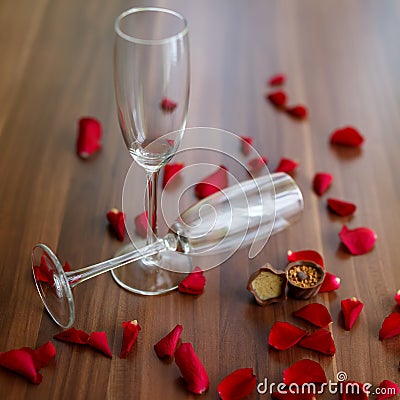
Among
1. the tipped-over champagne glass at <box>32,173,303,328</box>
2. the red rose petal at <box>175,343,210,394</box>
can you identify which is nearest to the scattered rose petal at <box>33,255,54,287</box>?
the tipped-over champagne glass at <box>32,173,303,328</box>

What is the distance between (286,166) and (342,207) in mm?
142

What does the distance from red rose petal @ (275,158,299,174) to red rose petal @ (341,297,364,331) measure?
327 millimetres

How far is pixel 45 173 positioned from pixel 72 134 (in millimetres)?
129

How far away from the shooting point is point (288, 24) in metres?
1.66

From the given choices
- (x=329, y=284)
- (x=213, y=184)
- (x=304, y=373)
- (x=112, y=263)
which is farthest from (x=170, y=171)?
(x=304, y=373)

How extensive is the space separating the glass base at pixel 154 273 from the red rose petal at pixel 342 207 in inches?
11.6

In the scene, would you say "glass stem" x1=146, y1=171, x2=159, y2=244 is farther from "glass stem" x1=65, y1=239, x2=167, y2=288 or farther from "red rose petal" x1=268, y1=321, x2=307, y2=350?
"red rose petal" x1=268, y1=321, x2=307, y2=350

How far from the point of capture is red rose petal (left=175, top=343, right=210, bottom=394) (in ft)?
2.84

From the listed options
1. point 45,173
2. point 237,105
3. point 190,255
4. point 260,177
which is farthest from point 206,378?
point 237,105

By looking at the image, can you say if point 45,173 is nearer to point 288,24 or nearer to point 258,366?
point 258,366

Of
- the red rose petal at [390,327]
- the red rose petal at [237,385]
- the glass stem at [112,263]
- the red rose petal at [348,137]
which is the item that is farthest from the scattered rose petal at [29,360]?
the red rose petal at [348,137]

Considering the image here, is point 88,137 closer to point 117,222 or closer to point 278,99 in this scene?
point 117,222

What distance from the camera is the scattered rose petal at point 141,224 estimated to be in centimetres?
108

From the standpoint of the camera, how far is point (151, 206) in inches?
40.4
